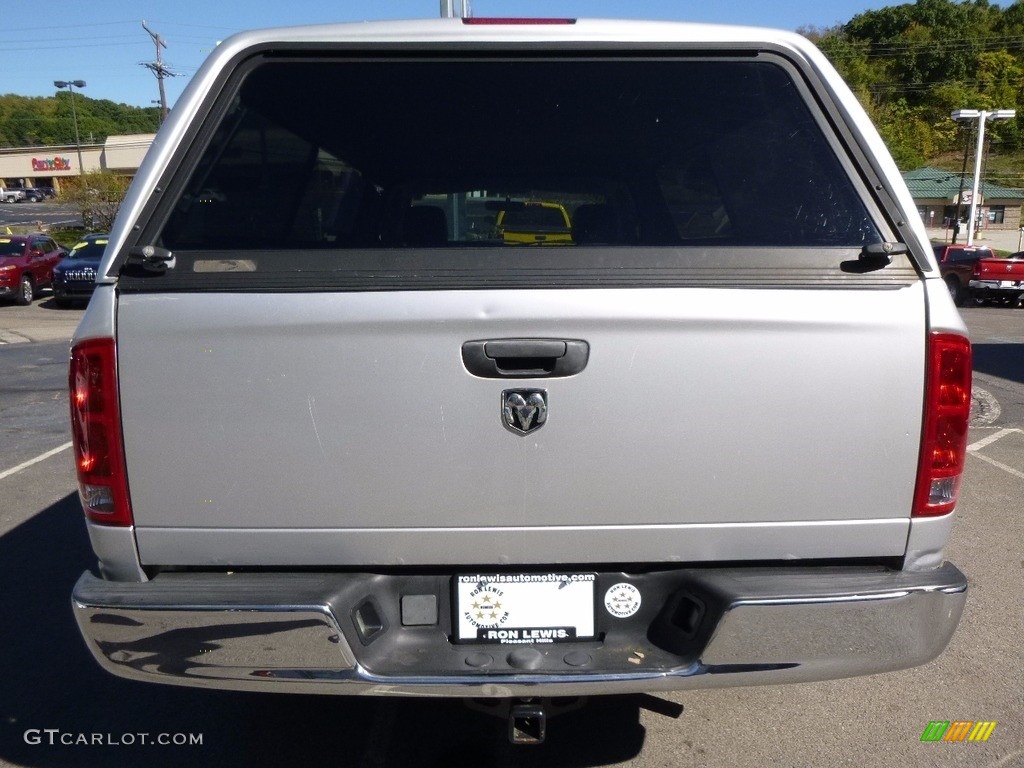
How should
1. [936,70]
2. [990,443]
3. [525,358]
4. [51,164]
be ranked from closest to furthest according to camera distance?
1. [525,358]
2. [990,443]
3. [51,164]
4. [936,70]

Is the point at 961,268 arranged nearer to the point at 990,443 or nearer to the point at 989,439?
the point at 989,439

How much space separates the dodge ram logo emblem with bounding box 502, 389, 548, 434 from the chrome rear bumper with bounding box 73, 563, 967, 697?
1.85ft

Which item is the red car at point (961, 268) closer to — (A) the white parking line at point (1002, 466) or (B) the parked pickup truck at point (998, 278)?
(B) the parked pickup truck at point (998, 278)

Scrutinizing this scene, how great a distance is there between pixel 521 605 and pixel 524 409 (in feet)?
1.76

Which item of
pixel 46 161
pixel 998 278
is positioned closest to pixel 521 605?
pixel 998 278

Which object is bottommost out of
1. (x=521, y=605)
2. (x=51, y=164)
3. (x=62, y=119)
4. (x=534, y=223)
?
(x=521, y=605)

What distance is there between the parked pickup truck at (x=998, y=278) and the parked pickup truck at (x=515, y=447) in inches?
874

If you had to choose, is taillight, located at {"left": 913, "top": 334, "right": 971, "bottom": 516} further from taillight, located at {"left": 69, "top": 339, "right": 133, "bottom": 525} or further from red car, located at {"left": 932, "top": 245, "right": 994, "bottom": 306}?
red car, located at {"left": 932, "top": 245, "right": 994, "bottom": 306}

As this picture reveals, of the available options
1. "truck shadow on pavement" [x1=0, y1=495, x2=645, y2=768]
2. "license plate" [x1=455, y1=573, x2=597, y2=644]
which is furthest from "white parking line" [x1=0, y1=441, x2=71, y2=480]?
"license plate" [x1=455, y1=573, x2=597, y2=644]

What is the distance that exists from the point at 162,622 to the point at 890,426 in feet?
6.05

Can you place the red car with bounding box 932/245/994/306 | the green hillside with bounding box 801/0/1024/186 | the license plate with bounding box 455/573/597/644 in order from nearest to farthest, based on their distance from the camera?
the license plate with bounding box 455/573/597/644
the red car with bounding box 932/245/994/306
the green hillside with bounding box 801/0/1024/186

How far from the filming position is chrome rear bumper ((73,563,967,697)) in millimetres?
2209

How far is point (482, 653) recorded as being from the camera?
7.73 ft

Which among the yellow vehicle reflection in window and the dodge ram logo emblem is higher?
the yellow vehicle reflection in window
